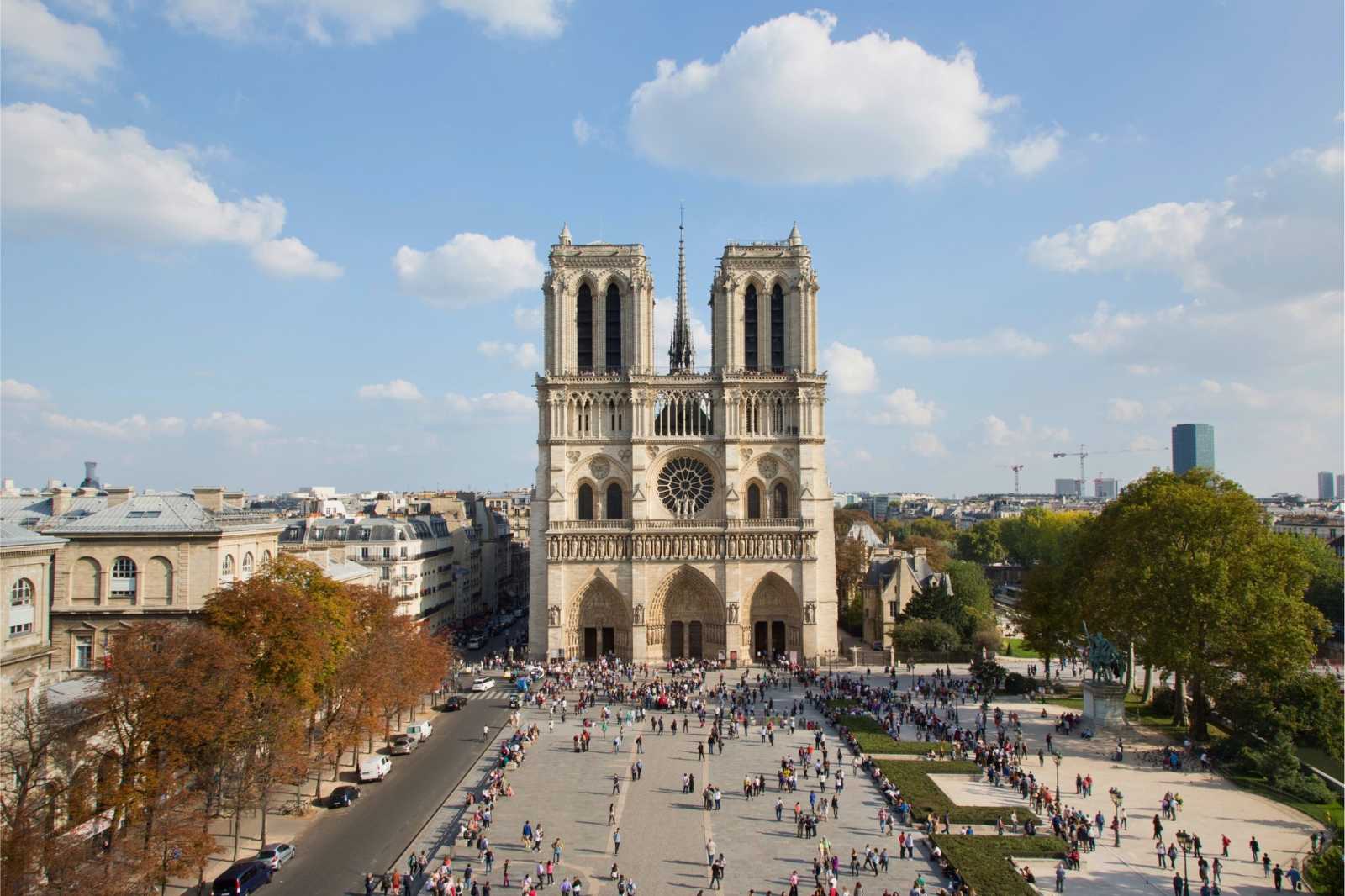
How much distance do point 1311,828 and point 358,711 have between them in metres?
30.7

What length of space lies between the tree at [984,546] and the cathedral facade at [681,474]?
186 feet

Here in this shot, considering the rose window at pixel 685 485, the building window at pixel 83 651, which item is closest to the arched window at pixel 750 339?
the rose window at pixel 685 485

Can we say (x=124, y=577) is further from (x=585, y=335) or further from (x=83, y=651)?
(x=585, y=335)

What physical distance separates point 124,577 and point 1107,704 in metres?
39.7

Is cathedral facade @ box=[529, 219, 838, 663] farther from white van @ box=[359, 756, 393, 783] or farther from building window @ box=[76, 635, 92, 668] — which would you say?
building window @ box=[76, 635, 92, 668]

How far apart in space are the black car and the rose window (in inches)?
1268

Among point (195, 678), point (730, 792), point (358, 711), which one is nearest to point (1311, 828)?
point (730, 792)

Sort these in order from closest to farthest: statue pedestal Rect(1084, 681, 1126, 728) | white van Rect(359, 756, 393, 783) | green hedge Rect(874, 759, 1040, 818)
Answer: green hedge Rect(874, 759, 1040, 818), white van Rect(359, 756, 393, 783), statue pedestal Rect(1084, 681, 1126, 728)

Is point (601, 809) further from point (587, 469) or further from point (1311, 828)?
point (587, 469)

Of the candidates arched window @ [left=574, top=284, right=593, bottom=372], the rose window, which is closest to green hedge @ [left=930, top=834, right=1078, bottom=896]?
the rose window

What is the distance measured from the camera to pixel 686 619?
205ft

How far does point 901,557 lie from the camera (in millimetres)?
69312

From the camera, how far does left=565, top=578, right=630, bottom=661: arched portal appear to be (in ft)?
201

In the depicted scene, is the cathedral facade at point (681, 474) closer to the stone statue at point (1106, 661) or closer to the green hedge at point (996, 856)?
the stone statue at point (1106, 661)
